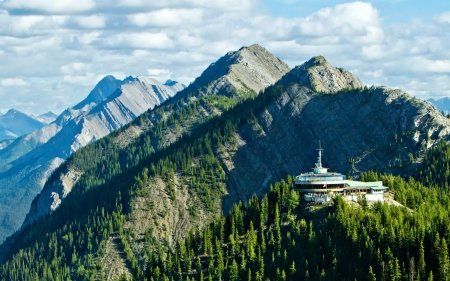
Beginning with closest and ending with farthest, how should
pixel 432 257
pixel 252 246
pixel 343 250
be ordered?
pixel 432 257
pixel 343 250
pixel 252 246

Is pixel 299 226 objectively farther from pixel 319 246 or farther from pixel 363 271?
pixel 363 271

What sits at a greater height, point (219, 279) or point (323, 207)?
point (323, 207)

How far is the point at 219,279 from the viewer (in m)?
188

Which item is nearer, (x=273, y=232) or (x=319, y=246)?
(x=319, y=246)

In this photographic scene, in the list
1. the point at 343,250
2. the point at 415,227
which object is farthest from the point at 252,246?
the point at 415,227

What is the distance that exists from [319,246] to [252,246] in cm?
1518

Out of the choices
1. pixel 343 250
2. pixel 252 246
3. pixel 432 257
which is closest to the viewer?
pixel 432 257

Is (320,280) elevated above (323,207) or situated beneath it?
situated beneath

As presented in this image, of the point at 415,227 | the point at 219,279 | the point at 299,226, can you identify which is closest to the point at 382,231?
the point at 415,227

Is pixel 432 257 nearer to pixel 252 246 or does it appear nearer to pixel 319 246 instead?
pixel 319 246

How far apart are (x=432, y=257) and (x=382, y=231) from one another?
13.4 metres

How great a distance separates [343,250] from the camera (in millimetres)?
179250

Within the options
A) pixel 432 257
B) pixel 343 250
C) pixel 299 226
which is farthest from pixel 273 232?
pixel 432 257

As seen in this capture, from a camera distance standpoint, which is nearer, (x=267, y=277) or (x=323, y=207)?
(x=267, y=277)
